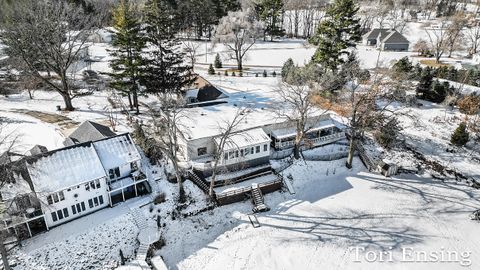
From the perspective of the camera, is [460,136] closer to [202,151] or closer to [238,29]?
[202,151]

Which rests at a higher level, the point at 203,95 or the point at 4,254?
the point at 203,95

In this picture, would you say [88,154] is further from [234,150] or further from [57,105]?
[57,105]

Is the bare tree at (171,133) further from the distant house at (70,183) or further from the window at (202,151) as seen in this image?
the distant house at (70,183)

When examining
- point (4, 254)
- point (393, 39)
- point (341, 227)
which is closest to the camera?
Answer: point (4, 254)

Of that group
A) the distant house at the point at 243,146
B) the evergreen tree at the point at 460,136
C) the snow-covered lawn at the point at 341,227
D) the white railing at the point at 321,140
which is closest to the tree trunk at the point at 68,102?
the distant house at the point at 243,146

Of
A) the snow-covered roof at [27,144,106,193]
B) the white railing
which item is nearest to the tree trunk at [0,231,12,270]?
the snow-covered roof at [27,144,106,193]

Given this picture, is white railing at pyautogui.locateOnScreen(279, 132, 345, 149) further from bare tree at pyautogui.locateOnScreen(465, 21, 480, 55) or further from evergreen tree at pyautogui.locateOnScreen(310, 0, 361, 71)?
bare tree at pyautogui.locateOnScreen(465, 21, 480, 55)

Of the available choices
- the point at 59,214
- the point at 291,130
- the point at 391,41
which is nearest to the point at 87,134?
the point at 59,214
